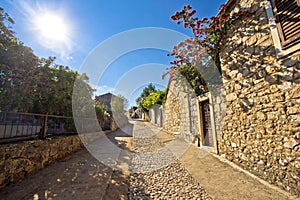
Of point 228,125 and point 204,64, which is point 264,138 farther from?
point 204,64

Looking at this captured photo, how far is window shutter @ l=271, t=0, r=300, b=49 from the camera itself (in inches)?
84.9

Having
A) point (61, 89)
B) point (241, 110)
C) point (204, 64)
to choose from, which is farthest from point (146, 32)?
point (241, 110)

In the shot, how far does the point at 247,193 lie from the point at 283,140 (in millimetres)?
1078

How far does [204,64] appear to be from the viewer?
14.7 ft

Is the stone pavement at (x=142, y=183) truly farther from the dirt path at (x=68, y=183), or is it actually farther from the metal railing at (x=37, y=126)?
the metal railing at (x=37, y=126)

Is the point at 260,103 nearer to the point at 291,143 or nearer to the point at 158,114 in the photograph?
the point at 291,143

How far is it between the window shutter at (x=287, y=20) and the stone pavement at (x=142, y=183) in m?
2.48

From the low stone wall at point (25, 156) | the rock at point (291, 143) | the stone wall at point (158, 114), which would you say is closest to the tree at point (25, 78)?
the low stone wall at point (25, 156)

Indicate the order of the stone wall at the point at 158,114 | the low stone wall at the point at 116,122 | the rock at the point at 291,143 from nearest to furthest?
the rock at the point at 291,143
the low stone wall at the point at 116,122
the stone wall at the point at 158,114

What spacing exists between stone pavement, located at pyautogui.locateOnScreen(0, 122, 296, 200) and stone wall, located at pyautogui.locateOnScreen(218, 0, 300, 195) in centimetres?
37

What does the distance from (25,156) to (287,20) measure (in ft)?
18.5

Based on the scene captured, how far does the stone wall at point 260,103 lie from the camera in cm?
213

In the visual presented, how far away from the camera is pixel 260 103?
105 inches

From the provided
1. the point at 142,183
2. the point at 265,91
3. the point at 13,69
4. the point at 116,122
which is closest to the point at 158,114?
the point at 116,122
